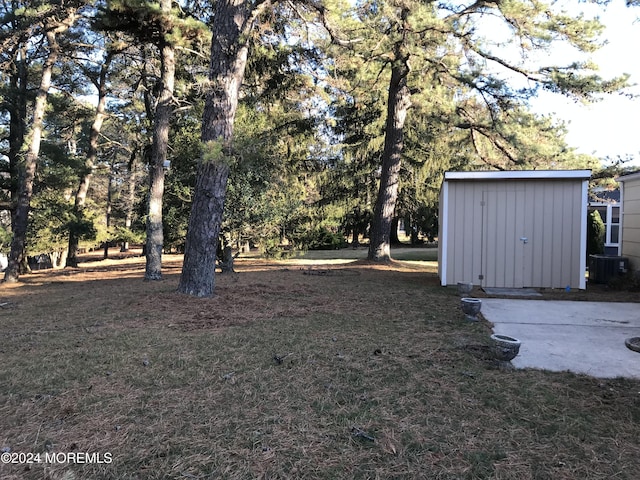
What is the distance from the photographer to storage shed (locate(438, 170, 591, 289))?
835cm

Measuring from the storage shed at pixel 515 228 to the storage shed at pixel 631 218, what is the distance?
4.90ft

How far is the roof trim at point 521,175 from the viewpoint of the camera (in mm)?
8156

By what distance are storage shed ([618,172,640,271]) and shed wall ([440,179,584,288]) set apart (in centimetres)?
156

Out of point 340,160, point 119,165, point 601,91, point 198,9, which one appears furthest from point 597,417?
point 119,165

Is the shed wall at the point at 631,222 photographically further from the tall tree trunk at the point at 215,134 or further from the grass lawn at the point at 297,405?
the tall tree trunk at the point at 215,134

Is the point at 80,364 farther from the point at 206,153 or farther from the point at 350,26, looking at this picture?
the point at 350,26

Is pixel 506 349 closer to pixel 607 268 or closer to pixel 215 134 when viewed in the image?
pixel 215 134

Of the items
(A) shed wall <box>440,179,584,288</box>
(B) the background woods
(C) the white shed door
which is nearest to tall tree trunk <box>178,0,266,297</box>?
(B) the background woods

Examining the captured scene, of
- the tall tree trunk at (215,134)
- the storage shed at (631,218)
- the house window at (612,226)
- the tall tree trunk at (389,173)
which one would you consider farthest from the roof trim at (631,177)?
the tall tree trunk at (215,134)

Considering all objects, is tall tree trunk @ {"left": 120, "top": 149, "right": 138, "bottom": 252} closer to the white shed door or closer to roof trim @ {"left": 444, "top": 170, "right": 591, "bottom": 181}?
roof trim @ {"left": 444, "top": 170, "right": 591, "bottom": 181}

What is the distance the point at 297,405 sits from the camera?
2879 millimetres

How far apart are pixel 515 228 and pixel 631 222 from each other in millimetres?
2850

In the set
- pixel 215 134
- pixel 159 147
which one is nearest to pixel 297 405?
pixel 215 134

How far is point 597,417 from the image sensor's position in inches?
106
